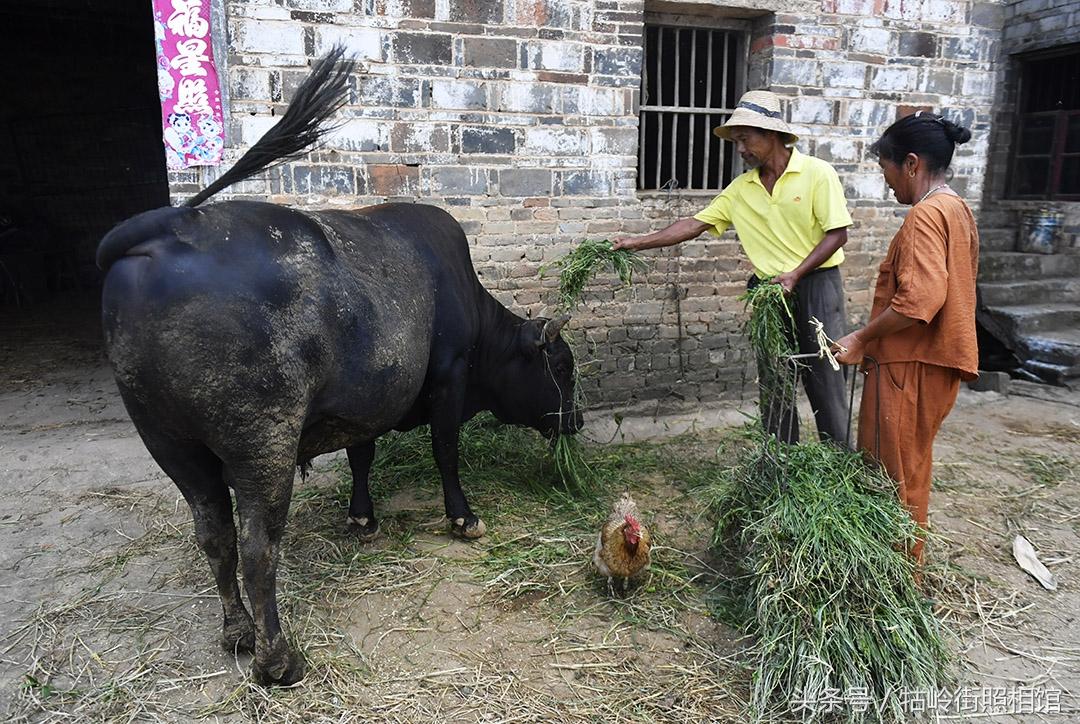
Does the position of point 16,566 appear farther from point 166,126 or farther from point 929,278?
point 929,278

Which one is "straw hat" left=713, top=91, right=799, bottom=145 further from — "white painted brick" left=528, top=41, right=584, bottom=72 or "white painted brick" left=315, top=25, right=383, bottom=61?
"white painted brick" left=315, top=25, right=383, bottom=61

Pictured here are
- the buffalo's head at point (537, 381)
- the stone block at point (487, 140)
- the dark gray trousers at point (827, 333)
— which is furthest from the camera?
the stone block at point (487, 140)

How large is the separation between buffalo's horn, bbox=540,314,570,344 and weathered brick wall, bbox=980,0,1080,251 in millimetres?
6627

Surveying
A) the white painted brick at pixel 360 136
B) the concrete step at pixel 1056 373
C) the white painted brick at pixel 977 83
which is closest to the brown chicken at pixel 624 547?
the white painted brick at pixel 360 136

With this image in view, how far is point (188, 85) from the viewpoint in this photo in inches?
184

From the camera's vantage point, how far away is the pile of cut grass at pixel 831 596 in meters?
2.65

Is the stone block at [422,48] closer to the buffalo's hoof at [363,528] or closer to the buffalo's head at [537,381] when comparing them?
the buffalo's head at [537,381]

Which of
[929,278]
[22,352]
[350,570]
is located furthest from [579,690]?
[22,352]

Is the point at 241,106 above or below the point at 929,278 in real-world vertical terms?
above

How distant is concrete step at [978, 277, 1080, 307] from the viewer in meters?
7.43

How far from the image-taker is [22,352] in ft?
25.7

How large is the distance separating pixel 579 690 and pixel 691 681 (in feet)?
1.45

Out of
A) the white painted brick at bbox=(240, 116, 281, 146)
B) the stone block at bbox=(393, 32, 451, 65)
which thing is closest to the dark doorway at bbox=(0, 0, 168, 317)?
the white painted brick at bbox=(240, 116, 281, 146)

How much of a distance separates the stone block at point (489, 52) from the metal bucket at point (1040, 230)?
6379mm
